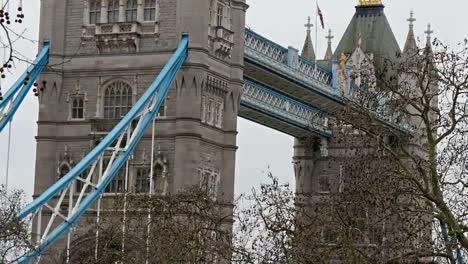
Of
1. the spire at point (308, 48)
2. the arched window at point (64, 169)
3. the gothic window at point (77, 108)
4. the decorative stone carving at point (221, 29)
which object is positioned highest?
the spire at point (308, 48)

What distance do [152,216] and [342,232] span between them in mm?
10978

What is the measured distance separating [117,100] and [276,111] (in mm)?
12583

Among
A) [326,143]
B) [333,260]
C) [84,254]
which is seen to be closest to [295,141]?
[326,143]

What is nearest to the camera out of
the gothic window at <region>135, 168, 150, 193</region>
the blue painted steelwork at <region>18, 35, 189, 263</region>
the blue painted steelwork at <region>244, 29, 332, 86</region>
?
the blue painted steelwork at <region>18, 35, 189, 263</region>

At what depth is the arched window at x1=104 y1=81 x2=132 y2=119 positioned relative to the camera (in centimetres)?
4716

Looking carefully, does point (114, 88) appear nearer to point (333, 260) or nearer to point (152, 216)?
point (152, 216)

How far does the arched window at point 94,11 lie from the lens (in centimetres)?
4803

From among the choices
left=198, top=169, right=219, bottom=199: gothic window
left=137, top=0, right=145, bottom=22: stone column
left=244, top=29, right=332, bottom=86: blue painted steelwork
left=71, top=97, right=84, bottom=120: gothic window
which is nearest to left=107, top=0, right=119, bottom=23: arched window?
left=137, top=0, right=145, bottom=22: stone column

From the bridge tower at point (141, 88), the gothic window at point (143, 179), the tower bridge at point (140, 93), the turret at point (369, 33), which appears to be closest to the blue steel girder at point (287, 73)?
the tower bridge at point (140, 93)

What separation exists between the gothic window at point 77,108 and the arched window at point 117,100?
95cm

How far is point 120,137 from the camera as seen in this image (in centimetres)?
4372

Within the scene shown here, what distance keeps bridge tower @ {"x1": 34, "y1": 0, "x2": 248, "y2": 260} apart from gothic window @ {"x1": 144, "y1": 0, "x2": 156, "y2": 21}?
0.04 metres

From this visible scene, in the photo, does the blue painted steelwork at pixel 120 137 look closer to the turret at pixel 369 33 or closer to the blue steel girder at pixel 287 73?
the blue steel girder at pixel 287 73

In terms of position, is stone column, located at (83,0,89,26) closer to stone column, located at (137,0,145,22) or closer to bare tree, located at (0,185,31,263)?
stone column, located at (137,0,145,22)
